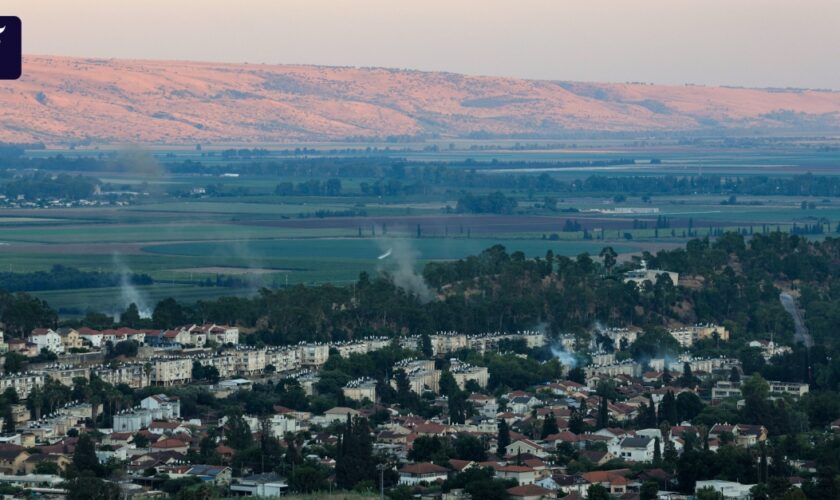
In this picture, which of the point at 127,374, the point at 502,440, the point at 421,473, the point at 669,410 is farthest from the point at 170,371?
the point at 421,473

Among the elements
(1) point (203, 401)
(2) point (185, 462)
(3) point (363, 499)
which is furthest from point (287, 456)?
(1) point (203, 401)

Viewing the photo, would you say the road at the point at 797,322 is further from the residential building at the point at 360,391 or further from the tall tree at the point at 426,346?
the residential building at the point at 360,391

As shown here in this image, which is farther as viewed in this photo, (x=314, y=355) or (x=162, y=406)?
(x=314, y=355)

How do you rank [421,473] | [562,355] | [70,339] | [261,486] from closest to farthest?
[261,486] → [421,473] → [70,339] → [562,355]

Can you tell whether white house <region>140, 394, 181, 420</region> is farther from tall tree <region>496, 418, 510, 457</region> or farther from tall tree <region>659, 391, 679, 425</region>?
tall tree <region>659, 391, 679, 425</region>

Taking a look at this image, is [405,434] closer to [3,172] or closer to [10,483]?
[10,483]

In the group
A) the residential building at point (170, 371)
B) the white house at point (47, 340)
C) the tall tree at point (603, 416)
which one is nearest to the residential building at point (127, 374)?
the residential building at point (170, 371)

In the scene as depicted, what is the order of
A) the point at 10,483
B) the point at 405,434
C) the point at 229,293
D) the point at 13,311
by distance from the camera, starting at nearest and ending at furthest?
1. the point at 10,483
2. the point at 405,434
3. the point at 13,311
4. the point at 229,293

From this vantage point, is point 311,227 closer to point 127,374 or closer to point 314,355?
point 314,355
